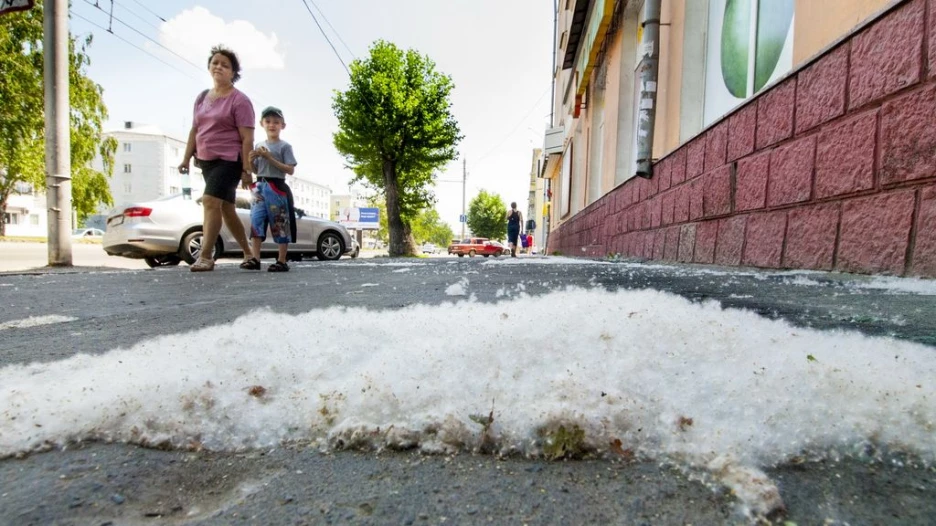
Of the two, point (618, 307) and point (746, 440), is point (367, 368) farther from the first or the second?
point (618, 307)

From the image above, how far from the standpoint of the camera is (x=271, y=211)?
4727mm

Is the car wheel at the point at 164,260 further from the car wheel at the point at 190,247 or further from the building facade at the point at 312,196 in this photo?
the building facade at the point at 312,196

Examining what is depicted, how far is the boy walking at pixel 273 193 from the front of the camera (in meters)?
4.70

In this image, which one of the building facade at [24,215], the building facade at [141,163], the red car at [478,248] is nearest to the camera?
the red car at [478,248]

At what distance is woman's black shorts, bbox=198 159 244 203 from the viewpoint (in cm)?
427

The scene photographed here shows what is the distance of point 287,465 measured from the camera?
680 mm

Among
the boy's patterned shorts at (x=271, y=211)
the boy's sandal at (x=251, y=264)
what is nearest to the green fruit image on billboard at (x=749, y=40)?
the boy's patterned shorts at (x=271, y=211)

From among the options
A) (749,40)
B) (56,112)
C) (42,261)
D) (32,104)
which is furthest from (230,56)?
(32,104)

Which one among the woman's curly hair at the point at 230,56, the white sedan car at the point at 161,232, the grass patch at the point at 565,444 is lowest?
the grass patch at the point at 565,444

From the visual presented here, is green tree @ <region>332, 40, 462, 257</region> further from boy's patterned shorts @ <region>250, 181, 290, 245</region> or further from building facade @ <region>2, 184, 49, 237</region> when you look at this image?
building facade @ <region>2, 184, 49, 237</region>

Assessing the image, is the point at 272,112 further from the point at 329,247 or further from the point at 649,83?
the point at 329,247

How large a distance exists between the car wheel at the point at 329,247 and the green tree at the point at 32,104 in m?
8.35

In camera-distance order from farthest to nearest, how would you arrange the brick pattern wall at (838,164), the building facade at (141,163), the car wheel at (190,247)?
the building facade at (141,163) < the car wheel at (190,247) < the brick pattern wall at (838,164)

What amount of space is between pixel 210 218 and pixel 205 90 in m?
1.17
